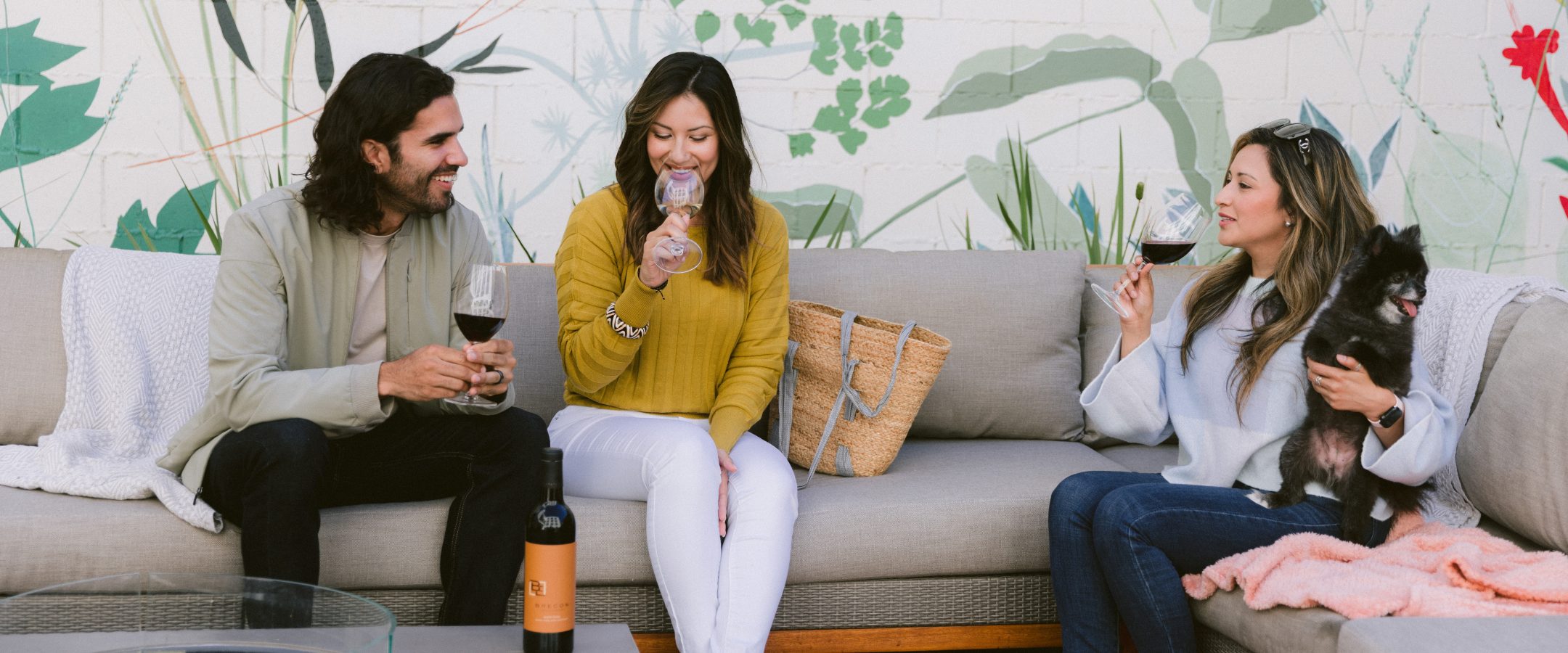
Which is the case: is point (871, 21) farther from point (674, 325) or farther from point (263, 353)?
point (263, 353)

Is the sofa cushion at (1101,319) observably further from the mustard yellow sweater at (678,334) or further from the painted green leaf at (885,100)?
the mustard yellow sweater at (678,334)

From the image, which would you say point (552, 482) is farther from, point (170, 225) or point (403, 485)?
point (170, 225)

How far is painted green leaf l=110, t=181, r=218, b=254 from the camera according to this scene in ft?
9.37

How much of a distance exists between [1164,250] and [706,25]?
1.51 metres

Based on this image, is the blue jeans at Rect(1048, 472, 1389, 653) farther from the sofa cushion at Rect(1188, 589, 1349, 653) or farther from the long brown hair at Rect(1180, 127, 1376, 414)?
the long brown hair at Rect(1180, 127, 1376, 414)

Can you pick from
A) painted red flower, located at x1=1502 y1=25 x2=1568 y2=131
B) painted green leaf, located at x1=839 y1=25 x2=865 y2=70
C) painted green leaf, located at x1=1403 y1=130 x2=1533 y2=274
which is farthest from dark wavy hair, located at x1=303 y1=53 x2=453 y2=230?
painted red flower, located at x1=1502 y1=25 x2=1568 y2=131

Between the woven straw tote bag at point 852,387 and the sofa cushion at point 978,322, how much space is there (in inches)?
9.3

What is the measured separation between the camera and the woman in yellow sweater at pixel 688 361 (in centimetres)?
197

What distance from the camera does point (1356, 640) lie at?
154 centimetres

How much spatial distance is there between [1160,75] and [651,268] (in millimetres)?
1814

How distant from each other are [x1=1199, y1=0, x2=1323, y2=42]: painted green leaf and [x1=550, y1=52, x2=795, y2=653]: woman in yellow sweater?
1531 millimetres

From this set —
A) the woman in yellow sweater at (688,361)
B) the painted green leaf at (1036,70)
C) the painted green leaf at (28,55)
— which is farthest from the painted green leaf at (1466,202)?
the painted green leaf at (28,55)

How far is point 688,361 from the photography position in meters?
2.30

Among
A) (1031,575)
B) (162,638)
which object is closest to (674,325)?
(1031,575)
